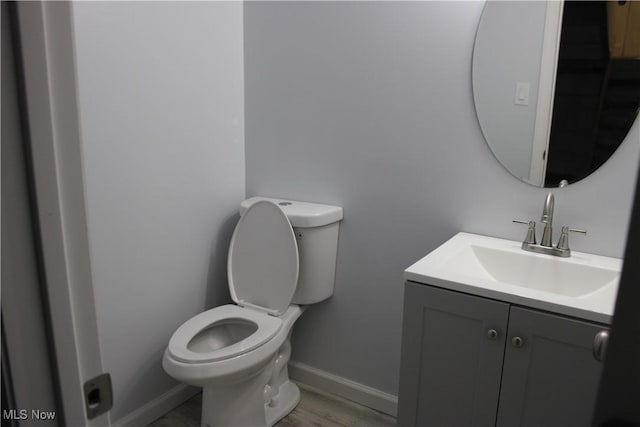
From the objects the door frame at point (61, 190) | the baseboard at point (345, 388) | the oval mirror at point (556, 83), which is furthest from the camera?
the baseboard at point (345, 388)

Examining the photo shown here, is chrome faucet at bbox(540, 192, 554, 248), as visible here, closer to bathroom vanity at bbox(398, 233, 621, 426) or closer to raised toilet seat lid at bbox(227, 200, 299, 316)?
bathroom vanity at bbox(398, 233, 621, 426)

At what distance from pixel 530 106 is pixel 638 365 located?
1.40 meters

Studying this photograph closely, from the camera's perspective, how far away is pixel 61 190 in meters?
0.51

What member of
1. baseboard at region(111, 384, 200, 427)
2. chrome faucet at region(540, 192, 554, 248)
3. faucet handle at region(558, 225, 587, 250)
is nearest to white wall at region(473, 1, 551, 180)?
chrome faucet at region(540, 192, 554, 248)

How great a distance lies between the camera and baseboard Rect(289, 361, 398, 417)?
2.03m

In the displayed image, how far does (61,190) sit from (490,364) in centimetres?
115

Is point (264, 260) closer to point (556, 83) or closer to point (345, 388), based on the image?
point (345, 388)

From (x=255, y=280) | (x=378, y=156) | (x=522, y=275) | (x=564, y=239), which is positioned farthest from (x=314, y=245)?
(x=564, y=239)

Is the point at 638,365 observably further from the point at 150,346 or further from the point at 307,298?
the point at 150,346

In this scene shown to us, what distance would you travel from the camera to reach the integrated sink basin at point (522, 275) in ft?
3.82

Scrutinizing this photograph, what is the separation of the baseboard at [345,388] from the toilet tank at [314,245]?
1.41 feet

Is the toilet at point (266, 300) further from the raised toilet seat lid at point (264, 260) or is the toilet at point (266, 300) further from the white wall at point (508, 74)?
the white wall at point (508, 74)

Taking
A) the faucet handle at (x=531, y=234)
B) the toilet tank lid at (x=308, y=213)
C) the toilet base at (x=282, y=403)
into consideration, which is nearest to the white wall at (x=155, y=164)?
the toilet tank lid at (x=308, y=213)

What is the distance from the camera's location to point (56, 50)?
1.57 feet
